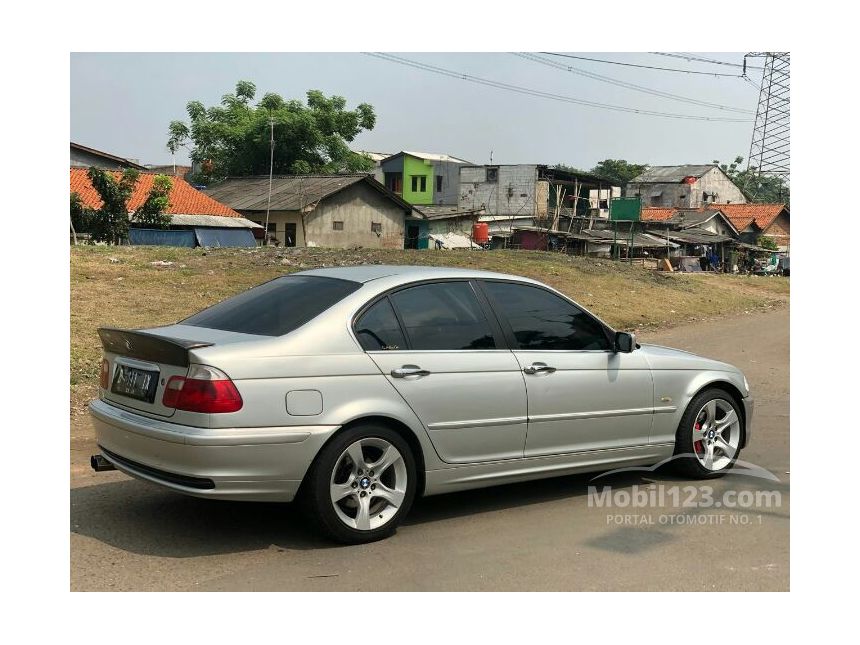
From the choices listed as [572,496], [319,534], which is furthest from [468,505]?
[319,534]

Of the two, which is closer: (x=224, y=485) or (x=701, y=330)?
(x=224, y=485)

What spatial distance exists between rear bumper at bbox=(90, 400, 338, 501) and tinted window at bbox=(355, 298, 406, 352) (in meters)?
0.63

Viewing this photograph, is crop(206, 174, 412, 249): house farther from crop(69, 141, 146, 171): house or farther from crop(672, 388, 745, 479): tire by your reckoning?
crop(672, 388, 745, 479): tire

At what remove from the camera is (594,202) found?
5819 centimetres

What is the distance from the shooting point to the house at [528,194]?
5509 cm

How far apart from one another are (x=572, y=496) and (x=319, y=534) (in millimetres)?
1994

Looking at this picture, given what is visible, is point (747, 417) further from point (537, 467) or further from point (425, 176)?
point (425, 176)

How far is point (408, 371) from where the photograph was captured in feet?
17.0

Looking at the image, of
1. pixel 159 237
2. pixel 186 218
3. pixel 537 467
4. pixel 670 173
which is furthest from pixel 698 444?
pixel 670 173

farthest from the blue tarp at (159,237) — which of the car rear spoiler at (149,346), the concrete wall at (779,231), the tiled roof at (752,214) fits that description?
the concrete wall at (779,231)

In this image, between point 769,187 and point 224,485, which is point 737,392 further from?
point 769,187

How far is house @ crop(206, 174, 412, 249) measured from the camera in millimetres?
41812

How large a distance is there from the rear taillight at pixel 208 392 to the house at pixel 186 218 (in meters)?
28.5

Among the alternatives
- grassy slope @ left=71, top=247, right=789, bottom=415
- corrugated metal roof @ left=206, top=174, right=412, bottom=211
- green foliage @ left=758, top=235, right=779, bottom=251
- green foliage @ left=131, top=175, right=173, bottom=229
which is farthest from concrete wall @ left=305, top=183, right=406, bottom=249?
green foliage @ left=758, top=235, right=779, bottom=251
